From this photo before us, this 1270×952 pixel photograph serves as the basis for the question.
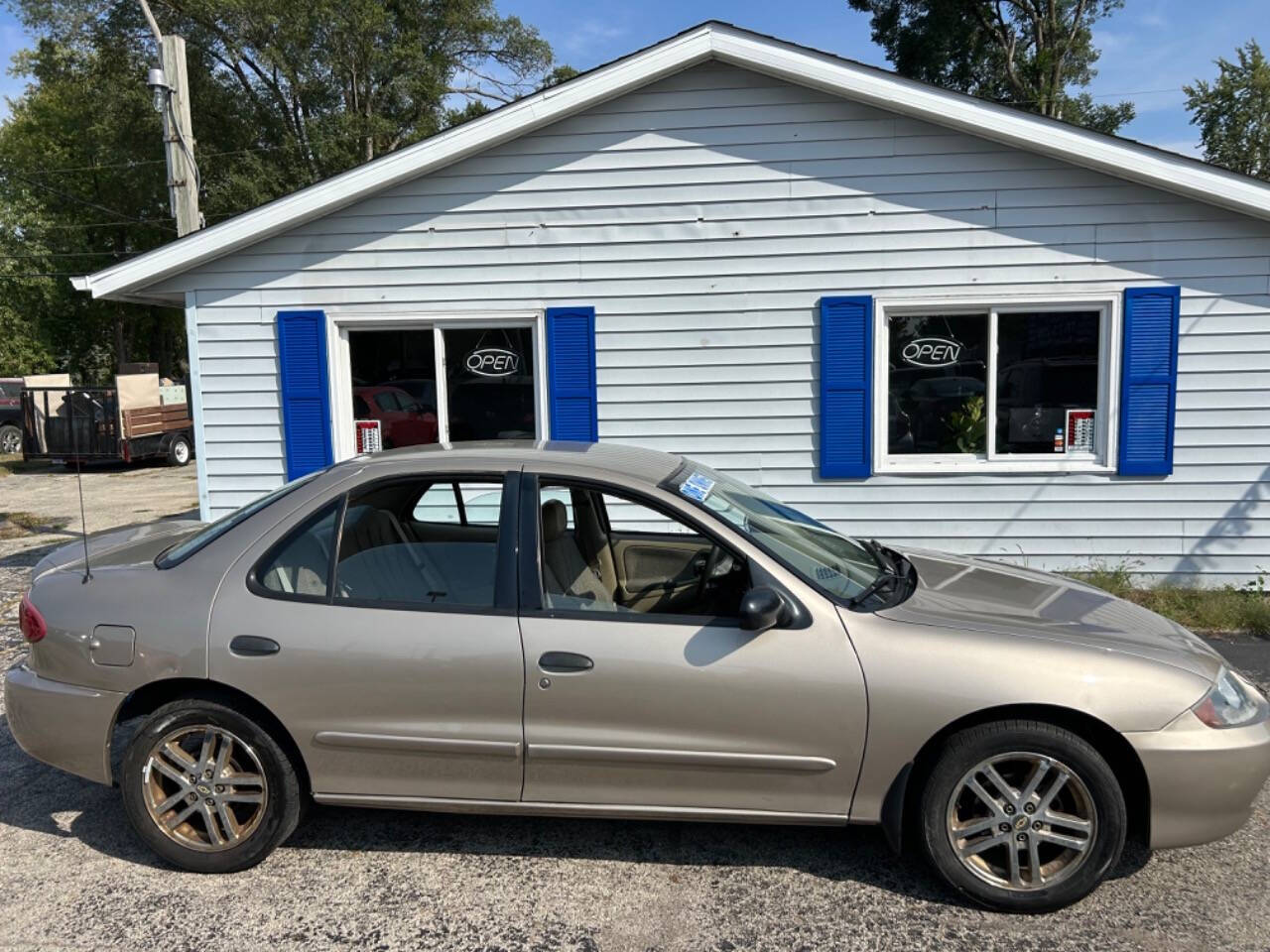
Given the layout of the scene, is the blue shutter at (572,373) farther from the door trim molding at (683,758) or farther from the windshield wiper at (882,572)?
the door trim molding at (683,758)

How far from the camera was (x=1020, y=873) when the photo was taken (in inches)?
119

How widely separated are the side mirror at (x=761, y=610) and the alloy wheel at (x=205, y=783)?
1.87 metres

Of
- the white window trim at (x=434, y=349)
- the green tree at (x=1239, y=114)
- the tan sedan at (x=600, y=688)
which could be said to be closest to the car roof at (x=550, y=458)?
the tan sedan at (x=600, y=688)

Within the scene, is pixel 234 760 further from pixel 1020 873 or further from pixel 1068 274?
pixel 1068 274

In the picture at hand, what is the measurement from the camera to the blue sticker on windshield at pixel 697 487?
336 centimetres

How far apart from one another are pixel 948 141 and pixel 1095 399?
2.40 metres

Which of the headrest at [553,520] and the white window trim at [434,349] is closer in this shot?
the headrest at [553,520]

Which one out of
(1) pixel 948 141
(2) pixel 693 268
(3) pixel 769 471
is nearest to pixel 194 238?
(2) pixel 693 268

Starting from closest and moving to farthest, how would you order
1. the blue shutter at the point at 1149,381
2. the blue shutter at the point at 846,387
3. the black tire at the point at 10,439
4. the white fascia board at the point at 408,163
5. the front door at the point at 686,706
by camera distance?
1. the front door at the point at 686,706
2. the blue shutter at the point at 1149,381
3. the white fascia board at the point at 408,163
4. the blue shutter at the point at 846,387
5. the black tire at the point at 10,439

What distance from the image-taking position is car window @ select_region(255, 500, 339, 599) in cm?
332

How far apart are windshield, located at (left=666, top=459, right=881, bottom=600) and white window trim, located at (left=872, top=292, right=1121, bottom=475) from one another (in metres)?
3.62

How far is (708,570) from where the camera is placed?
3670 mm

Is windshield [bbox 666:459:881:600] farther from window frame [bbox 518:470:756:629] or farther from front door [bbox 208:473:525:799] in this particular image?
front door [bbox 208:473:525:799]

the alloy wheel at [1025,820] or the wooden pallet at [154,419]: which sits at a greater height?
the wooden pallet at [154,419]
